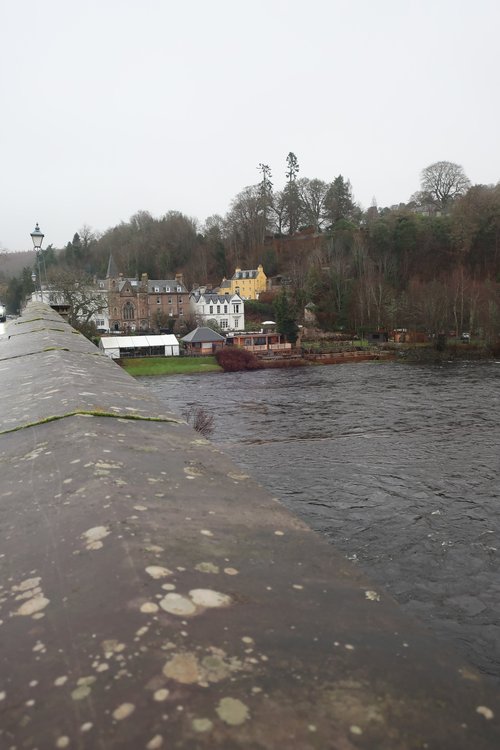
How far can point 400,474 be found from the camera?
17875 mm

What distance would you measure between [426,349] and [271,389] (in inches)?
1010

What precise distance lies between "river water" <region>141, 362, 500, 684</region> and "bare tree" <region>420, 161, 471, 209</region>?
8460 cm

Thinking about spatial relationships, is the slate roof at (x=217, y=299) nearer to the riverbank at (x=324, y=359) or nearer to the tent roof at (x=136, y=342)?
the tent roof at (x=136, y=342)

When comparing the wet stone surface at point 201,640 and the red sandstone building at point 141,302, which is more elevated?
the red sandstone building at point 141,302

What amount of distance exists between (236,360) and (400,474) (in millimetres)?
37502

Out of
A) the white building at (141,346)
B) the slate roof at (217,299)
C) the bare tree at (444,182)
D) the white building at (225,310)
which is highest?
the bare tree at (444,182)

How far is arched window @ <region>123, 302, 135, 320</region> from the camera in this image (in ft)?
262

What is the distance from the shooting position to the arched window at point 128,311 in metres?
80.0

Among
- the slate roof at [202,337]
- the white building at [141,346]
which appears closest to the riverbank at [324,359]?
the white building at [141,346]

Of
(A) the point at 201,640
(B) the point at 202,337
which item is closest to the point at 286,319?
(B) the point at 202,337

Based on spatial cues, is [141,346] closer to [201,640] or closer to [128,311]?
[128,311]

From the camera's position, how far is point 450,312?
68062 millimetres

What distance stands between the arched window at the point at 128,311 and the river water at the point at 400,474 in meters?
43.2

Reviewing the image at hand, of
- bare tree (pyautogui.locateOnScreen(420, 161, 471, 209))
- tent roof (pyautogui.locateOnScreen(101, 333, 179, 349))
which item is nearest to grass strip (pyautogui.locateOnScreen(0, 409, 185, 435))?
tent roof (pyautogui.locateOnScreen(101, 333, 179, 349))
